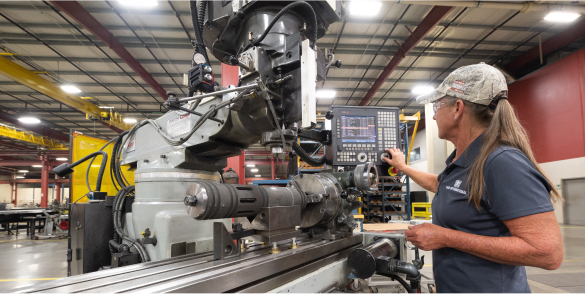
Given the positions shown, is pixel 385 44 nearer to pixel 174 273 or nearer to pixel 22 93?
pixel 174 273

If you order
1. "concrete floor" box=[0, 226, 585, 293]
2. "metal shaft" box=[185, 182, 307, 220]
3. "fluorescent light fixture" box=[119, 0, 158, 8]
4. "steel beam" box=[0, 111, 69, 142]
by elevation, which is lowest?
"concrete floor" box=[0, 226, 585, 293]

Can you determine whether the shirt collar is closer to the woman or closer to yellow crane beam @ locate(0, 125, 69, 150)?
the woman

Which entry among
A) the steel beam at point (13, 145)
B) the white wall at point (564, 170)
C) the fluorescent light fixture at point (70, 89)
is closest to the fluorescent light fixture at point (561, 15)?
the white wall at point (564, 170)

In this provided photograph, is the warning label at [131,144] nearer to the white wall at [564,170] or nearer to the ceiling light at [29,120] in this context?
the white wall at [564,170]

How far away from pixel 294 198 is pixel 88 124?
1417 cm

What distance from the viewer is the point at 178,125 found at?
1.47 metres

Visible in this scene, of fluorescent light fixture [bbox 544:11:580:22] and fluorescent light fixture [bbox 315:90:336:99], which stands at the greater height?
fluorescent light fixture [bbox 544:11:580:22]

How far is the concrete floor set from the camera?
2869 millimetres

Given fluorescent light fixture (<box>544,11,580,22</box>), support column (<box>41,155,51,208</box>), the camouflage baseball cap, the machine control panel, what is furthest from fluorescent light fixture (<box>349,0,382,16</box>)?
support column (<box>41,155,51,208</box>)

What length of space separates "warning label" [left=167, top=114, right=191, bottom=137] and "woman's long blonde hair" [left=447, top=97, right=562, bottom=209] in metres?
1.17

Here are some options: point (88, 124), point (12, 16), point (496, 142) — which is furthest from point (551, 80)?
point (88, 124)

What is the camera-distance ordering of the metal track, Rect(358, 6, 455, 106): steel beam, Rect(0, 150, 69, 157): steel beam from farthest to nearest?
Rect(0, 150, 69, 157): steel beam, Rect(358, 6, 455, 106): steel beam, the metal track

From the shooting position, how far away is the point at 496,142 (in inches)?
35.3

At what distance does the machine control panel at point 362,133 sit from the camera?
5.30 ft
